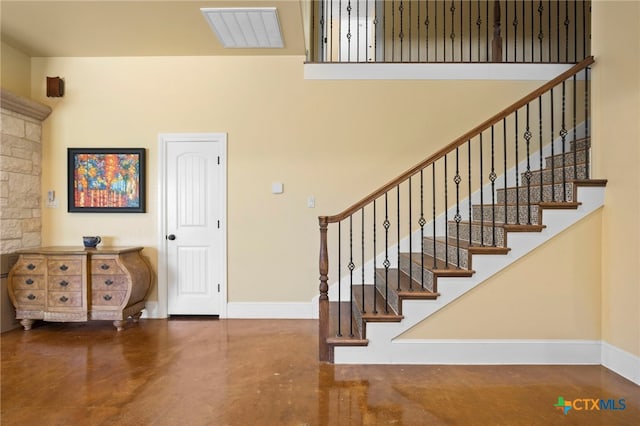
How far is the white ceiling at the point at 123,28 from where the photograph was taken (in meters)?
3.24

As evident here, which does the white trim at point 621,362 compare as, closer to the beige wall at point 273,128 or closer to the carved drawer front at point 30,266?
the beige wall at point 273,128

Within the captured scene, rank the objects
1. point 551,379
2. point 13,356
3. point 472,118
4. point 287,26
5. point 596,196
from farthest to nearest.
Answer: point 472,118 < point 287,26 < point 13,356 < point 596,196 < point 551,379

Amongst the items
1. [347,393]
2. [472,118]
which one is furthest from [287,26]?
[347,393]

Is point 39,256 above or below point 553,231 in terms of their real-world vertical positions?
below

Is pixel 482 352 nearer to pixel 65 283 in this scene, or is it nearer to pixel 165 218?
pixel 165 218

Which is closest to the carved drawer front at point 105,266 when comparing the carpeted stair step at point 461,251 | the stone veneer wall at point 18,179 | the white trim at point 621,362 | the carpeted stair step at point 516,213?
the stone veneer wall at point 18,179

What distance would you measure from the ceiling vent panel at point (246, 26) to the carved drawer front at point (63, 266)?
2.74 meters

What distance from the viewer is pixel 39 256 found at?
3.73 m

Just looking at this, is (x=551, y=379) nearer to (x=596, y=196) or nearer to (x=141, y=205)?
(x=596, y=196)

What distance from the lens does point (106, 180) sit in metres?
4.26

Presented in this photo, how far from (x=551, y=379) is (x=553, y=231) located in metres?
1.11

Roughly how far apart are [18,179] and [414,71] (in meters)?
4.58

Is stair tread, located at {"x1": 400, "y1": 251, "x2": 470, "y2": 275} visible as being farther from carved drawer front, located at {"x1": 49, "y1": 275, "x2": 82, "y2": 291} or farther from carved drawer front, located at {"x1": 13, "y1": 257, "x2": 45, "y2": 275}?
carved drawer front, located at {"x1": 13, "y1": 257, "x2": 45, "y2": 275}

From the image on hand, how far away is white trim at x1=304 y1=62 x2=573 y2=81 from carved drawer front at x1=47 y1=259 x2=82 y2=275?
10.5 feet
